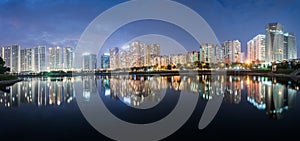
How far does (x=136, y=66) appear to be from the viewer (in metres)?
126

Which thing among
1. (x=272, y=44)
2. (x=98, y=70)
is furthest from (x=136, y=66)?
(x=272, y=44)

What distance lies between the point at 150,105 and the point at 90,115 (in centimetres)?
309

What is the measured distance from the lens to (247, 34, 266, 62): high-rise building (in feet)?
402

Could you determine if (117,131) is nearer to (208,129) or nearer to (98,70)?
(208,129)

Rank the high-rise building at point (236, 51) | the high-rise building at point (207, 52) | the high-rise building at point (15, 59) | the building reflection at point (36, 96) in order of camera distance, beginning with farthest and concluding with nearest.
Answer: the high-rise building at point (236, 51) < the high-rise building at point (207, 52) < the high-rise building at point (15, 59) < the building reflection at point (36, 96)

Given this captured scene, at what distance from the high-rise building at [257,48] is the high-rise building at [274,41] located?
3.80 metres

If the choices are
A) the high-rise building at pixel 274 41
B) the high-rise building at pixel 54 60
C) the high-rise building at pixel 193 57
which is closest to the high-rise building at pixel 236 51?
the high-rise building at pixel 274 41

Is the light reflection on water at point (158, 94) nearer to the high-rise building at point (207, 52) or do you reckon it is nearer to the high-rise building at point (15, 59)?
the high-rise building at point (207, 52)

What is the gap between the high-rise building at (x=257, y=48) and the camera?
12250 centimetres

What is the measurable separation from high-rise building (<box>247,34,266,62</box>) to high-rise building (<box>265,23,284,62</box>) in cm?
380

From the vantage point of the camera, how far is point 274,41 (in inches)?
4545

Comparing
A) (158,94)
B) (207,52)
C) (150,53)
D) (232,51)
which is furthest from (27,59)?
(158,94)

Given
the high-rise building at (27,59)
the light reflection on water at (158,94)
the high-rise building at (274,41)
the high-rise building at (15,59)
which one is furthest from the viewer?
the high-rise building at (27,59)

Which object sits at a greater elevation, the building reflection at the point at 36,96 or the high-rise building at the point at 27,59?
the high-rise building at the point at 27,59
